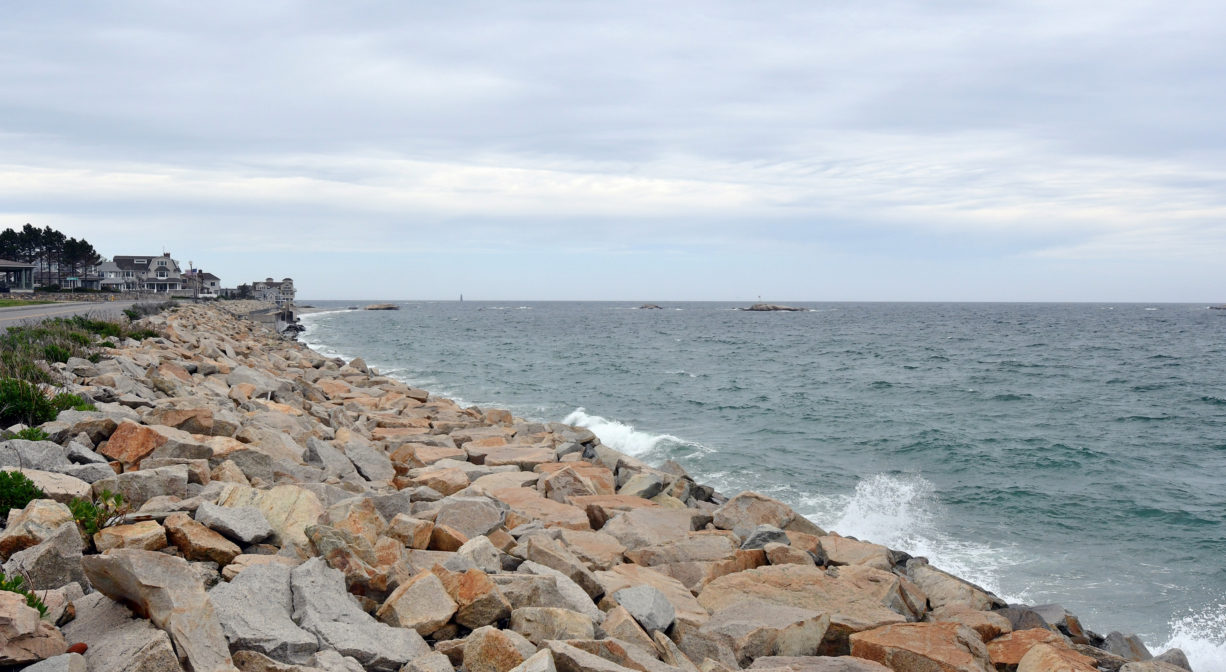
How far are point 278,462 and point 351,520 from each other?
3.07 meters

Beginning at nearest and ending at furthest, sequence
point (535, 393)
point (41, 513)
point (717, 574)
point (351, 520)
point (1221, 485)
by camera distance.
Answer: point (41, 513) < point (351, 520) < point (717, 574) < point (1221, 485) < point (535, 393)

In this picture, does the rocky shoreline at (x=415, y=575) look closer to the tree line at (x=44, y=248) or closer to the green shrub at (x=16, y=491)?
the green shrub at (x=16, y=491)

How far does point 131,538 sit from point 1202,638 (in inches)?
476

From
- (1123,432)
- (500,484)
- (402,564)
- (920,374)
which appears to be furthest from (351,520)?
(920,374)

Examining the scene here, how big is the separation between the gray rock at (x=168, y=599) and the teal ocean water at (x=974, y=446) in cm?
1047

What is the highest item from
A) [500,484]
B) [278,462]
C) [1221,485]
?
[278,462]

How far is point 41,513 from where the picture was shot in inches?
216

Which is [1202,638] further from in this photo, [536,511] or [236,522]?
[236,522]

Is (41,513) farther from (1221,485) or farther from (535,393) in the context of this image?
(535,393)

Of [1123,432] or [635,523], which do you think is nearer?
[635,523]

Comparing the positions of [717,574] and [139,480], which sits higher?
[139,480]

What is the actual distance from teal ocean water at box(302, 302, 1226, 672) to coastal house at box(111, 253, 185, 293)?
68.6 meters

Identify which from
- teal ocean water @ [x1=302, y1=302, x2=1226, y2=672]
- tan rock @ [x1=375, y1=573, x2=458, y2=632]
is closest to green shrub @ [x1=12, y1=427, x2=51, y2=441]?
tan rock @ [x1=375, y1=573, x2=458, y2=632]

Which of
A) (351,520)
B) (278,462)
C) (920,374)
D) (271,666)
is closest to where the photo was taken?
(271,666)
